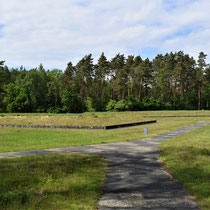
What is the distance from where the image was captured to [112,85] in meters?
77.2

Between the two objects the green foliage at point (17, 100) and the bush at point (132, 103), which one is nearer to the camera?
the green foliage at point (17, 100)

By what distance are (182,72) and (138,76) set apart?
45.6ft

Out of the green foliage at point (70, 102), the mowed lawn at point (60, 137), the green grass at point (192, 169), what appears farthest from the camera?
the green foliage at point (70, 102)

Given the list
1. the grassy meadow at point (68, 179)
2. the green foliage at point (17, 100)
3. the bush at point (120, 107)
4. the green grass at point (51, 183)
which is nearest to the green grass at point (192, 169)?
the grassy meadow at point (68, 179)

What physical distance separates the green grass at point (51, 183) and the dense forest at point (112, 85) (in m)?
53.0

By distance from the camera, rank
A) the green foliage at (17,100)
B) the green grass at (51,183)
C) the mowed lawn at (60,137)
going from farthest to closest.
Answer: the green foliage at (17,100)
the mowed lawn at (60,137)
the green grass at (51,183)

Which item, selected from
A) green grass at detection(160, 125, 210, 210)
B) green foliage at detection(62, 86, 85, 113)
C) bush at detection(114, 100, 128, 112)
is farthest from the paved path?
bush at detection(114, 100, 128, 112)

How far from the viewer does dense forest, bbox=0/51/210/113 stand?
63.3 metres

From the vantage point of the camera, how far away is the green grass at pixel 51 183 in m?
5.08

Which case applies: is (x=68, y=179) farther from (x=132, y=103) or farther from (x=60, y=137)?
(x=132, y=103)

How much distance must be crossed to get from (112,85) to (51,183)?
71411 mm

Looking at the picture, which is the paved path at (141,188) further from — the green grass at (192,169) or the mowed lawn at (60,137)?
the mowed lawn at (60,137)

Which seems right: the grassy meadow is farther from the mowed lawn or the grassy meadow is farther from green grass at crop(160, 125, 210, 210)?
the mowed lawn

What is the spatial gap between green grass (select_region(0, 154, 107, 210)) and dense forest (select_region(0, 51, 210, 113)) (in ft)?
174
